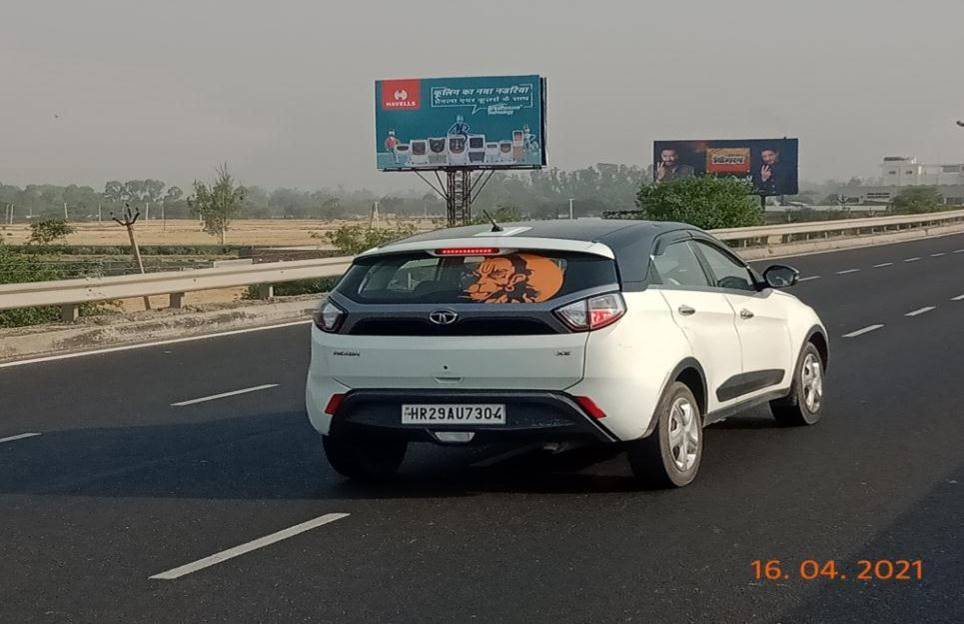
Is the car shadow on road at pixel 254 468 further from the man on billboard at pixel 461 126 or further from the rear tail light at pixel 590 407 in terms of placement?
the man on billboard at pixel 461 126

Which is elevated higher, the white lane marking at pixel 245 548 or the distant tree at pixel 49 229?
the distant tree at pixel 49 229

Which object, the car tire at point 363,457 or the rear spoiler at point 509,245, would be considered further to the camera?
the car tire at point 363,457

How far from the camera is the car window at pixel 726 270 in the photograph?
873 cm

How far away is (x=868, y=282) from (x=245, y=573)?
22.9 meters

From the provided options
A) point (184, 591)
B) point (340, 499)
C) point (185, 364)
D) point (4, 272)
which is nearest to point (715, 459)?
point (340, 499)

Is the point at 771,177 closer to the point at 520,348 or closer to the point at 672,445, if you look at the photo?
the point at 672,445

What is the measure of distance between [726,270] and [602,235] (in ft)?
5.47

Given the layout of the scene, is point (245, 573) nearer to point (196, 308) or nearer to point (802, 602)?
point (802, 602)

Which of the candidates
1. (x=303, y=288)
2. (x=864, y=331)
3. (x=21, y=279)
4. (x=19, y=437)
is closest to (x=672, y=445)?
(x=19, y=437)

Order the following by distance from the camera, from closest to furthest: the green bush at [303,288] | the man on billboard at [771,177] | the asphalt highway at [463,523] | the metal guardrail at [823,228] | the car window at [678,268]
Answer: the asphalt highway at [463,523], the car window at [678,268], the green bush at [303,288], the metal guardrail at [823,228], the man on billboard at [771,177]

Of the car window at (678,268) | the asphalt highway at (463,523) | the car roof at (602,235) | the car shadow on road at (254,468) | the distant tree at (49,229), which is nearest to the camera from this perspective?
the asphalt highway at (463,523)

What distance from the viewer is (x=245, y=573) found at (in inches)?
239

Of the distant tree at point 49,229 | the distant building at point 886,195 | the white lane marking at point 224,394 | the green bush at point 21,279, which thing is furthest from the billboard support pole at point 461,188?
the distant building at point 886,195

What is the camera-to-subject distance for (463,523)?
6.98 m
